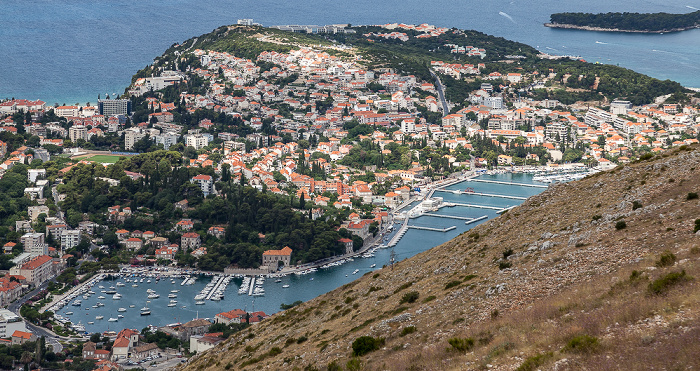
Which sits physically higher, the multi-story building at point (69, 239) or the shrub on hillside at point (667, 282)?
the shrub on hillside at point (667, 282)

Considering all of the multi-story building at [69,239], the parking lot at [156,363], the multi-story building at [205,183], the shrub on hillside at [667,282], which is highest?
the shrub on hillside at [667,282]

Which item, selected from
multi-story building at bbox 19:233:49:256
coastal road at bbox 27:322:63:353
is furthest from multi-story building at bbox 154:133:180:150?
coastal road at bbox 27:322:63:353

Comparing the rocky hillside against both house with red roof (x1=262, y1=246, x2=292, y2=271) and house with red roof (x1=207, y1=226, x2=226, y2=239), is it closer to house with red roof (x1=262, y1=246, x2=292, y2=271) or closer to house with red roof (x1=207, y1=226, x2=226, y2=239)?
house with red roof (x1=262, y1=246, x2=292, y2=271)

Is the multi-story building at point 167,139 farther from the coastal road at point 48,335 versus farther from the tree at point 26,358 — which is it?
the tree at point 26,358

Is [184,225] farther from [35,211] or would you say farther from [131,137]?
[131,137]

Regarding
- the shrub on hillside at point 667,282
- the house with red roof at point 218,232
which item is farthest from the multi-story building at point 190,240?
the shrub on hillside at point 667,282

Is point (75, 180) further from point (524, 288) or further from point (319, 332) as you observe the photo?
point (524, 288)

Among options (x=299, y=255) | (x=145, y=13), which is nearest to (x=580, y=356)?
(x=299, y=255)
